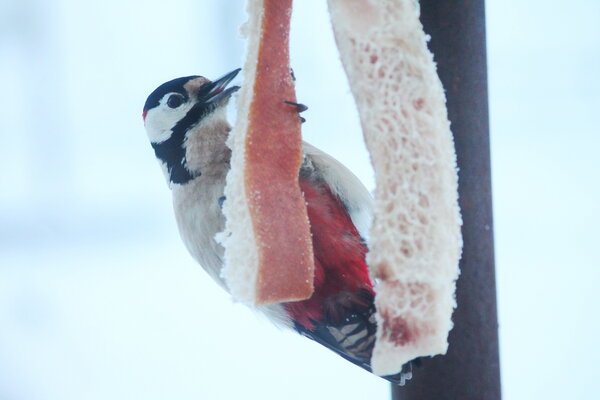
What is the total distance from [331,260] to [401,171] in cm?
48

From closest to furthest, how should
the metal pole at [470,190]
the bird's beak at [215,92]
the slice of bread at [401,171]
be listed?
the slice of bread at [401,171] → the metal pole at [470,190] → the bird's beak at [215,92]

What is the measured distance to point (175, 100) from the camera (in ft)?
4.79

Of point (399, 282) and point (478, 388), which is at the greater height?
point (399, 282)

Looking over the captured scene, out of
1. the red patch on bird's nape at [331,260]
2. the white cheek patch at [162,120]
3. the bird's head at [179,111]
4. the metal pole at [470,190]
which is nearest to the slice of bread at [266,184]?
the metal pole at [470,190]

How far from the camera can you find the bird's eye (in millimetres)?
1454

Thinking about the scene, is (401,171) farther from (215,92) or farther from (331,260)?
(215,92)

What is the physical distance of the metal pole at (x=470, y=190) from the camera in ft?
3.14

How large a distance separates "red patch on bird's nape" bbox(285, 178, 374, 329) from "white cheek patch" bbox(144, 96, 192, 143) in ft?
1.04

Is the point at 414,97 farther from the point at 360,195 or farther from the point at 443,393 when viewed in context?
the point at 360,195

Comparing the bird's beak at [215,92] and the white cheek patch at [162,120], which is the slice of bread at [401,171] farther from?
the white cheek patch at [162,120]

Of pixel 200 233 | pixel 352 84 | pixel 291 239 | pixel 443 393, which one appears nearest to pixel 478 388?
pixel 443 393

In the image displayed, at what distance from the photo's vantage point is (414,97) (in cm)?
76

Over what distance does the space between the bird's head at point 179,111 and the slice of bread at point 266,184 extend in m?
0.55

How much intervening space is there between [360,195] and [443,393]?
43cm
